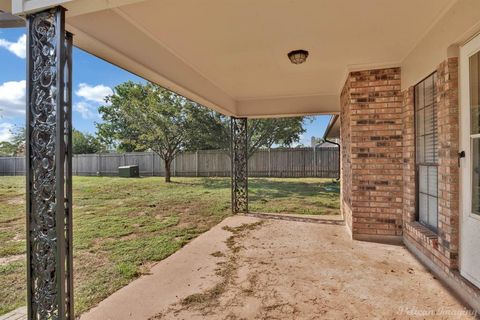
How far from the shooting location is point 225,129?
12852mm

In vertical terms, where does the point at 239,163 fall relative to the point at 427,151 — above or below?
below

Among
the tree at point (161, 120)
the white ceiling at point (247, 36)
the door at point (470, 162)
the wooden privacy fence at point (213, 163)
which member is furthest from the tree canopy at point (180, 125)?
the door at point (470, 162)

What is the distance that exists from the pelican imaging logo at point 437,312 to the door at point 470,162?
246 mm

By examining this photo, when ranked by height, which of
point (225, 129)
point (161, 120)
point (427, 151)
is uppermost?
point (161, 120)

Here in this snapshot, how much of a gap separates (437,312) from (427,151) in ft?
6.11

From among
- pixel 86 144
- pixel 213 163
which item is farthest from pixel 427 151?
pixel 86 144

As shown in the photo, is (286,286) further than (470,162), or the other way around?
(286,286)

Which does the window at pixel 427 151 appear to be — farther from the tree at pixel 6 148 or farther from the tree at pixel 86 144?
the tree at pixel 86 144

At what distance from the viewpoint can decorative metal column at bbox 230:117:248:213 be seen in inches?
267

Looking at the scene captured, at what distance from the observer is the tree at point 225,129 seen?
1227cm

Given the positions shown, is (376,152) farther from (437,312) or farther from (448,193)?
(437,312)

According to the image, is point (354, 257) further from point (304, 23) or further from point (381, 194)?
point (304, 23)

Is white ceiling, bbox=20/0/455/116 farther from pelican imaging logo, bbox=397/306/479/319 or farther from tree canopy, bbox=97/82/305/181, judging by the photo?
tree canopy, bbox=97/82/305/181

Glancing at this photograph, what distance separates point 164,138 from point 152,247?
8809mm
